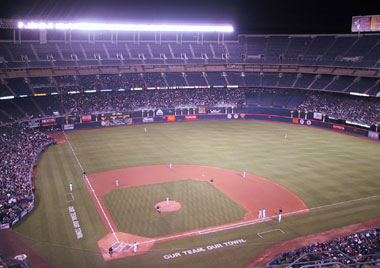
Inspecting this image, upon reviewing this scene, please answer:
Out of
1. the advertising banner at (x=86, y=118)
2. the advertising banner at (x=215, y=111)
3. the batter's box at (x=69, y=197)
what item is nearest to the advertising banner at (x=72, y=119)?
the advertising banner at (x=86, y=118)

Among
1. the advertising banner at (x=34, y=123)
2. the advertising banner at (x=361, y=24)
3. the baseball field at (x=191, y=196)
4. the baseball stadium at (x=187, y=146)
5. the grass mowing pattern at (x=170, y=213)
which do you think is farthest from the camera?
the advertising banner at (x=361, y=24)

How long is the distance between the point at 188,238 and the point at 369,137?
1750 inches

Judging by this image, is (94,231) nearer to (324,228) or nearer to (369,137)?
(324,228)

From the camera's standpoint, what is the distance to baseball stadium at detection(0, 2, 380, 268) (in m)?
23.3

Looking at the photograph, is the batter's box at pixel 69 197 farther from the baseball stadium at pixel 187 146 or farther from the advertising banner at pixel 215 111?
the advertising banner at pixel 215 111

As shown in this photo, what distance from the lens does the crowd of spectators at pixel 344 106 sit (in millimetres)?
57250

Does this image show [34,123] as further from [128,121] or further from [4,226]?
[4,226]

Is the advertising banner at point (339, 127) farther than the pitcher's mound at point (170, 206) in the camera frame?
Yes

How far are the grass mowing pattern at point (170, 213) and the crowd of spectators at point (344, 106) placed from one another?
124 ft

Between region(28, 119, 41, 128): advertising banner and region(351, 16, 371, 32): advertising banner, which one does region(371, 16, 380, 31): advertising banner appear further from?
region(28, 119, 41, 128): advertising banner

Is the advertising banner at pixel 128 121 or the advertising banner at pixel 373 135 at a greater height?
the advertising banner at pixel 128 121

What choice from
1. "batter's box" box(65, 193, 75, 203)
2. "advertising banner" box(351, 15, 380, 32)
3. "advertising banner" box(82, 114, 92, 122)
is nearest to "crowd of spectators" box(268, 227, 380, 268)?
"batter's box" box(65, 193, 75, 203)

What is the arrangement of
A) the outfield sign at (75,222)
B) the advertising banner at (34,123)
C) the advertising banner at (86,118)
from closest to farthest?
the outfield sign at (75,222) < the advertising banner at (34,123) < the advertising banner at (86,118)

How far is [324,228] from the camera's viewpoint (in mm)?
25766
